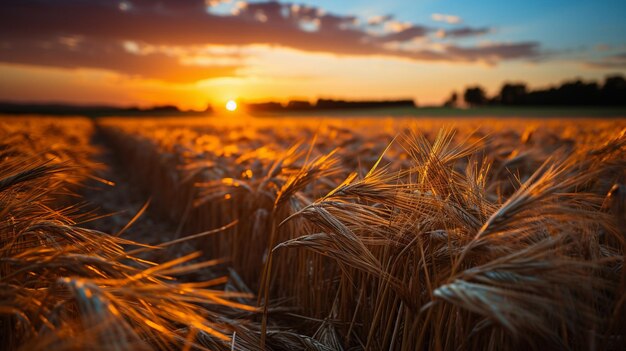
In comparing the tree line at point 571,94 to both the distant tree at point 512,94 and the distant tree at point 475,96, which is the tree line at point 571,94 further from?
the distant tree at point 475,96

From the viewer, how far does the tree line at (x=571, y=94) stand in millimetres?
53375

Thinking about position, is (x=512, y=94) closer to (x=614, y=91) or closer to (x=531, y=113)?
(x=614, y=91)

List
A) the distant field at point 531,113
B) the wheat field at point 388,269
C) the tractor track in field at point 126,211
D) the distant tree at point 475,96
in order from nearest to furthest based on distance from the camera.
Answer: the wheat field at point 388,269 → the tractor track in field at point 126,211 → the distant field at point 531,113 → the distant tree at point 475,96

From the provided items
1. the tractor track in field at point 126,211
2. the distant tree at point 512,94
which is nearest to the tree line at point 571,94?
the distant tree at point 512,94

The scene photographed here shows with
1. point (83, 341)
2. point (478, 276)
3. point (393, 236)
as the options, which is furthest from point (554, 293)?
point (83, 341)

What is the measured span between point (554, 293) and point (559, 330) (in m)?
0.61

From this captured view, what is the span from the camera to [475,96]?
7050 cm

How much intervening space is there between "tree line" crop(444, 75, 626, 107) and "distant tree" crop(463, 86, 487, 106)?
358cm

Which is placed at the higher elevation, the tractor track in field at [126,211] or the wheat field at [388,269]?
the wheat field at [388,269]

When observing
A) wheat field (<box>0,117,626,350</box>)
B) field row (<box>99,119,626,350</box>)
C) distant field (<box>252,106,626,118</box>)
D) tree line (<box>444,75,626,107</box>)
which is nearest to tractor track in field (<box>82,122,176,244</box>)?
wheat field (<box>0,117,626,350</box>)

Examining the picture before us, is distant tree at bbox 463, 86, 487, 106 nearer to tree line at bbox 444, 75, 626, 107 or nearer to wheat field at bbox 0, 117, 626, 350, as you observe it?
tree line at bbox 444, 75, 626, 107

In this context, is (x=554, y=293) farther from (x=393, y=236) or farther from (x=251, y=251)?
(x=251, y=251)

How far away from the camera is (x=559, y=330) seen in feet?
5.25

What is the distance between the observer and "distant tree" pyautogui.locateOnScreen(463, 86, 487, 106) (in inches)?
2766
